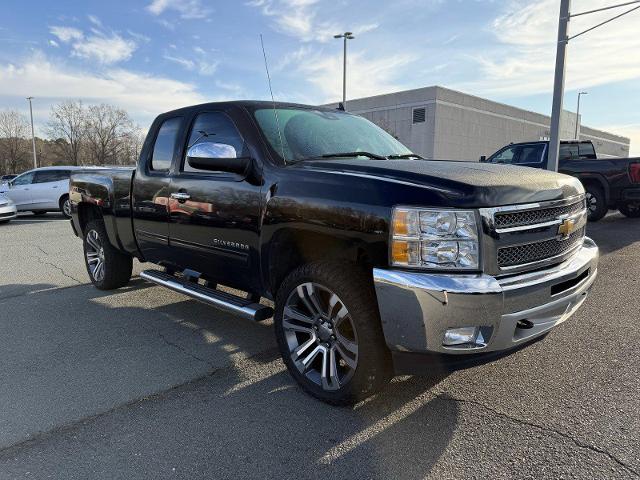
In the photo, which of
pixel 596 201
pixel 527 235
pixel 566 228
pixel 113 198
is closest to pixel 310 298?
pixel 527 235

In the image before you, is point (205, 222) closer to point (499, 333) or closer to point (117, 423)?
point (117, 423)

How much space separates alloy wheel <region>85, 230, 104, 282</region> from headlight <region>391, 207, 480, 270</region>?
440 cm

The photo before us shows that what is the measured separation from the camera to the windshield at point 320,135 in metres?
3.65

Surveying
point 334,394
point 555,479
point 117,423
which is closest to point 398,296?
point 334,394

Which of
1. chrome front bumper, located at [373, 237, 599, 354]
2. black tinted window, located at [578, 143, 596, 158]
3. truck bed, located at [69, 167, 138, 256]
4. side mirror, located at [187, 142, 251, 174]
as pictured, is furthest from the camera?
black tinted window, located at [578, 143, 596, 158]

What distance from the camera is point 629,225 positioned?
11.0 m

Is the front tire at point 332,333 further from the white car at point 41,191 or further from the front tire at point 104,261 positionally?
the white car at point 41,191

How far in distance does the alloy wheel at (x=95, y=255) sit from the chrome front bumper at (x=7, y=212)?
9.47 meters

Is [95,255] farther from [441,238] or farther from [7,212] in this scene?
[7,212]

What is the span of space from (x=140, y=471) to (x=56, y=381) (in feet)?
4.62

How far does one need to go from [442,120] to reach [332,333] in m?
42.6

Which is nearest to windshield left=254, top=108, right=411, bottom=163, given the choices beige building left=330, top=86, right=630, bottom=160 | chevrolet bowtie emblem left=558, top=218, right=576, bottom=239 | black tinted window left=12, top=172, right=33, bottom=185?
chevrolet bowtie emblem left=558, top=218, right=576, bottom=239

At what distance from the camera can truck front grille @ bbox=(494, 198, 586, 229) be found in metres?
2.65

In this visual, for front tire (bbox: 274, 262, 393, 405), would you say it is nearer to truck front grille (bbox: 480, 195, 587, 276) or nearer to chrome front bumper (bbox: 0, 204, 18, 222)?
truck front grille (bbox: 480, 195, 587, 276)
